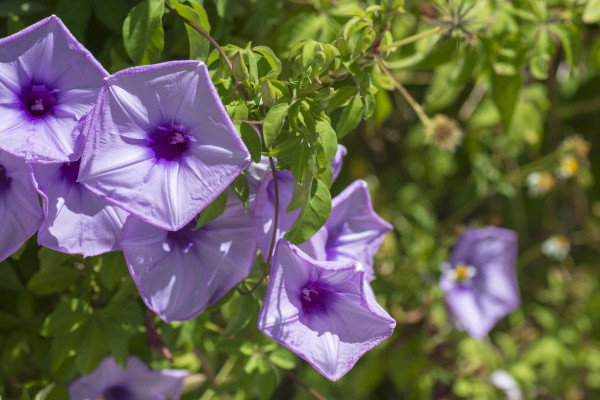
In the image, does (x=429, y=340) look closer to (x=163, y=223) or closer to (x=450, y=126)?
(x=450, y=126)

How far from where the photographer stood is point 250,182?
0.96 m

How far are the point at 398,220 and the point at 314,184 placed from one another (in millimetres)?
1048

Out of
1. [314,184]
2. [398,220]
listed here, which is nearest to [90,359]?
[314,184]

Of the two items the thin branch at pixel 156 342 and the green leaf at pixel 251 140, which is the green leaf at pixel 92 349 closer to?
the thin branch at pixel 156 342

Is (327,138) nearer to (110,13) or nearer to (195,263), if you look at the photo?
(195,263)

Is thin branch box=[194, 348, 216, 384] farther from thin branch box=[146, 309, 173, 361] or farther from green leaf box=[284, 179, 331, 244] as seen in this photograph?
green leaf box=[284, 179, 331, 244]

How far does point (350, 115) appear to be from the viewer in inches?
38.7

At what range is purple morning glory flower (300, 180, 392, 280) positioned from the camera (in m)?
1.06

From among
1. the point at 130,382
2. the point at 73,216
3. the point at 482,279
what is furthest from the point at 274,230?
the point at 482,279

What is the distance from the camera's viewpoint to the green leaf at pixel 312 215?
88 centimetres

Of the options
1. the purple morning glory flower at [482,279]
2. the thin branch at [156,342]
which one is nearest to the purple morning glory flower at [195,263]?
the thin branch at [156,342]

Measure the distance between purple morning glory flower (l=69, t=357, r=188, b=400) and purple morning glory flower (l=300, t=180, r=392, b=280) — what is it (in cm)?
41

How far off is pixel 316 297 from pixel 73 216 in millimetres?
377

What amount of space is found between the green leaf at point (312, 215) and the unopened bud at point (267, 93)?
0.14m
